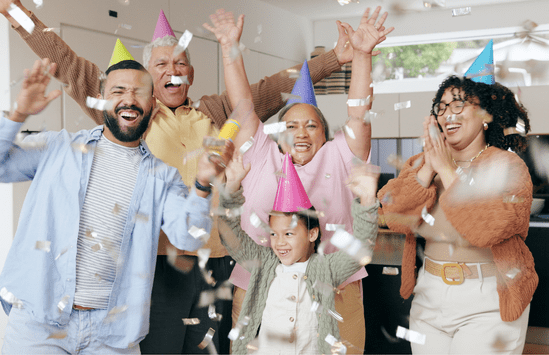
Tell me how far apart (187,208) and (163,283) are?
475 millimetres

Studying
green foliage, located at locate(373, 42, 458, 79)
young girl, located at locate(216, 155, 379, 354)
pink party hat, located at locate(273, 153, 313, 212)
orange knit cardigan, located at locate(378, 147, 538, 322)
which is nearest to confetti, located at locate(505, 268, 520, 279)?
orange knit cardigan, located at locate(378, 147, 538, 322)

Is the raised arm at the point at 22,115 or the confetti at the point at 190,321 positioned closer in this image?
the raised arm at the point at 22,115

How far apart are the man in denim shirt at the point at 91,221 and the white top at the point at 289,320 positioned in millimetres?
317

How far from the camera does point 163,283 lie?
166 cm

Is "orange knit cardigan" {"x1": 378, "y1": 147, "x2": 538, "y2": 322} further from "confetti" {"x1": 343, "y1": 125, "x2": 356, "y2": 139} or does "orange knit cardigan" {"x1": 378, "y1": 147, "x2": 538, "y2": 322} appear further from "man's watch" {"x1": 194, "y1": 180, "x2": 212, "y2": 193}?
"man's watch" {"x1": 194, "y1": 180, "x2": 212, "y2": 193}

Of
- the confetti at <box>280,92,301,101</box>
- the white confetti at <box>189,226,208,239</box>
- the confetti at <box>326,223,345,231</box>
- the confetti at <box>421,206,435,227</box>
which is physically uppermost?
the confetti at <box>280,92,301,101</box>

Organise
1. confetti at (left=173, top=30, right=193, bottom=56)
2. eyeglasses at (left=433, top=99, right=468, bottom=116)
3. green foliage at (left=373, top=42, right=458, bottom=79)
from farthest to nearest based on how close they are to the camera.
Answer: green foliage at (left=373, top=42, right=458, bottom=79) < confetti at (left=173, top=30, right=193, bottom=56) < eyeglasses at (left=433, top=99, right=468, bottom=116)

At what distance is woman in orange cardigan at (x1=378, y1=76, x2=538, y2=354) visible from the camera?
1360 millimetres

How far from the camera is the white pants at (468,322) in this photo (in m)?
1.35

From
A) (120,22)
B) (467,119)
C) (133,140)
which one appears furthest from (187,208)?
(120,22)

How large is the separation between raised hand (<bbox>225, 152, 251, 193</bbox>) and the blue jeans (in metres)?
0.46

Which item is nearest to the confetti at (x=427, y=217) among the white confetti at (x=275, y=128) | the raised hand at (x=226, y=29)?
the white confetti at (x=275, y=128)

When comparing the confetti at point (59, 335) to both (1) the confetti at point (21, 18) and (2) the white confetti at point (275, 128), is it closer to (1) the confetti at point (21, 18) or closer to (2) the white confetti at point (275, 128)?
(2) the white confetti at point (275, 128)

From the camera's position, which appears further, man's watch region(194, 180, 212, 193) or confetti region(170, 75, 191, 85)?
confetti region(170, 75, 191, 85)
